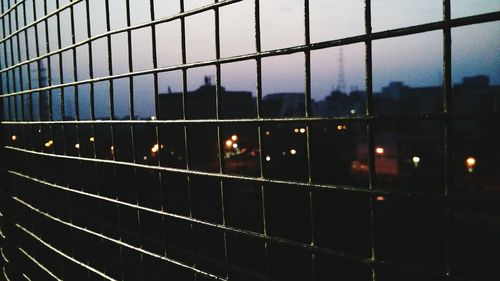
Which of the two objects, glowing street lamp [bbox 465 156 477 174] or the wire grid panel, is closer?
the wire grid panel

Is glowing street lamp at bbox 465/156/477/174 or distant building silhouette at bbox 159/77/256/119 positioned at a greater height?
distant building silhouette at bbox 159/77/256/119

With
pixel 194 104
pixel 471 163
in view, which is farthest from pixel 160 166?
pixel 471 163

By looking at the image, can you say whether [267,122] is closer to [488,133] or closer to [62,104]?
[62,104]

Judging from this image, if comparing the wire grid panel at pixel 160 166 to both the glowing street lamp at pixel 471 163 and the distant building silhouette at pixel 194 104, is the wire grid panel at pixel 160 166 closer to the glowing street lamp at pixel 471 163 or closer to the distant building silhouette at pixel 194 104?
the distant building silhouette at pixel 194 104

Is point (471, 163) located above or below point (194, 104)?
below

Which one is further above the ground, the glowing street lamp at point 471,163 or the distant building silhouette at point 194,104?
the distant building silhouette at point 194,104

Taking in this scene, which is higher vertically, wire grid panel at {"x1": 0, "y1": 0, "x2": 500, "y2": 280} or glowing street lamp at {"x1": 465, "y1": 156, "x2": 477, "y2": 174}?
Result: wire grid panel at {"x1": 0, "y1": 0, "x2": 500, "y2": 280}

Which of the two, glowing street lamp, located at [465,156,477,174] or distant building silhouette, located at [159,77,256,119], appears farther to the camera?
glowing street lamp, located at [465,156,477,174]

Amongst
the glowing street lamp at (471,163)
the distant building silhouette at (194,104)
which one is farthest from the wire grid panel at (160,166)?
the glowing street lamp at (471,163)

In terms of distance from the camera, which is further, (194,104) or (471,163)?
(471,163)

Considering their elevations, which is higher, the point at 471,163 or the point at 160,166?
the point at 160,166

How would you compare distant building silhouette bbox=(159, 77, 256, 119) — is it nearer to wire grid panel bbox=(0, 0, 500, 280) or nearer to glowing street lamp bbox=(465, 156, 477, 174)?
wire grid panel bbox=(0, 0, 500, 280)

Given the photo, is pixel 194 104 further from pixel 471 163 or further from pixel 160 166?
pixel 471 163

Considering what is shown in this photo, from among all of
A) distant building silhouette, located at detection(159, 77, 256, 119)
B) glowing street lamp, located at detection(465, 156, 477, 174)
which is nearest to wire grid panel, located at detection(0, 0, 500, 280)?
distant building silhouette, located at detection(159, 77, 256, 119)
